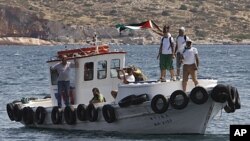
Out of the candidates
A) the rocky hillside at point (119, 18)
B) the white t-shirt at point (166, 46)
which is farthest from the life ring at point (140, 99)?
the rocky hillside at point (119, 18)

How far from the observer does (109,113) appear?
27.3m

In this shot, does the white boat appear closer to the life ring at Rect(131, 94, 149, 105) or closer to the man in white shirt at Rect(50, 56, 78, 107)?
the life ring at Rect(131, 94, 149, 105)

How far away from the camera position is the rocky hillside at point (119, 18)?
167125mm

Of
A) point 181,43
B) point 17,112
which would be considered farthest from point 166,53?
point 17,112

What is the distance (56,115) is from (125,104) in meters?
3.07

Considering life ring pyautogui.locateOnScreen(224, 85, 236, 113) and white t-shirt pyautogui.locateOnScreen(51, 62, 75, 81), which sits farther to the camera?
white t-shirt pyautogui.locateOnScreen(51, 62, 75, 81)

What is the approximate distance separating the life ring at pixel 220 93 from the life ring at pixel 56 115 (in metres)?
5.19

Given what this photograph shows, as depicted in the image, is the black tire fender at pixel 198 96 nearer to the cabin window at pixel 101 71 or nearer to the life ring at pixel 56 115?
the cabin window at pixel 101 71

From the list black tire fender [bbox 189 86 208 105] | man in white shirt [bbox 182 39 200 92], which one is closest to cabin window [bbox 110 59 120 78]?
man in white shirt [bbox 182 39 200 92]

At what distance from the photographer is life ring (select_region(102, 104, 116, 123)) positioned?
1072 inches

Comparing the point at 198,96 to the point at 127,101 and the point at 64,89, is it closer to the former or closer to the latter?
the point at 127,101

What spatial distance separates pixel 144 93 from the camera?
2673 centimetres

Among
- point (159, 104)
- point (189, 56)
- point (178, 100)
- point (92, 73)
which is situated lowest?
point (159, 104)

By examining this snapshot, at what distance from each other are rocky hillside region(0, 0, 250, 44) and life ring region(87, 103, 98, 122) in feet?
414
